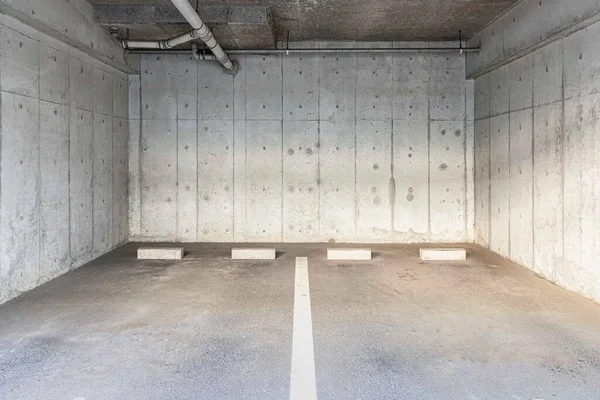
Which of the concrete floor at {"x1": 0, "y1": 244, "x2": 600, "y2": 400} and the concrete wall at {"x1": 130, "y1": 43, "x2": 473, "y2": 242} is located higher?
the concrete wall at {"x1": 130, "y1": 43, "x2": 473, "y2": 242}

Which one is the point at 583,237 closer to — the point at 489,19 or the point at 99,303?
the point at 489,19

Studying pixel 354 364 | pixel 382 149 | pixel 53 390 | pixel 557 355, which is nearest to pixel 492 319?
pixel 557 355

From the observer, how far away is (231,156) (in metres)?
7.98

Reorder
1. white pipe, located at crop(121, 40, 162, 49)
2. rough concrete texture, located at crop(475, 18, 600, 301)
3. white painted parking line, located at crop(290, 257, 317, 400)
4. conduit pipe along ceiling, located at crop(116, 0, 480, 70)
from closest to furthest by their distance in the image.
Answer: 1. white painted parking line, located at crop(290, 257, 317, 400)
2. rough concrete texture, located at crop(475, 18, 600, 301)
3. conduit pipe along ceiling, located at crop(116, 0, 480, 70)
4. white pipe, located at crop(121, 40, 162, 49)

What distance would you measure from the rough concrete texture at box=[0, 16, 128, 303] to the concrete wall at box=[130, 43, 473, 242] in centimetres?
104

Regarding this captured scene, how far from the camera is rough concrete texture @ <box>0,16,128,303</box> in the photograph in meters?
4.60

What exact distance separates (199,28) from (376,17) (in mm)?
2669

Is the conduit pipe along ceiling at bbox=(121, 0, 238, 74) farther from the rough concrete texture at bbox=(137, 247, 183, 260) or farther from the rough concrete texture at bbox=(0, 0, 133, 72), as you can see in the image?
the rough concrete texture at bbox=(137, 247, 183, 260)

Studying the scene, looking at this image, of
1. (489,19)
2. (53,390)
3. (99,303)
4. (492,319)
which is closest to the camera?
(53,390)

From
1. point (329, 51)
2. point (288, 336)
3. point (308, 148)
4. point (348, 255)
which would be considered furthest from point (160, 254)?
point (329, 51)

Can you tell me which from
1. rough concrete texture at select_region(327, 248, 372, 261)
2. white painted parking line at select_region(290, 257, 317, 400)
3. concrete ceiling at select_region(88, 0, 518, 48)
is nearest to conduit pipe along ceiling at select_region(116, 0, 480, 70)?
concrete ceiling at select_region(88, 0, 518, 48)

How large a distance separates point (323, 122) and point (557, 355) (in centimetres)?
560

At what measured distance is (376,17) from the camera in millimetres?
6531

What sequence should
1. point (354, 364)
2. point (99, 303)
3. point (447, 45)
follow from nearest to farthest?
point (354, 364), point (99, 303), point (447, 45)
